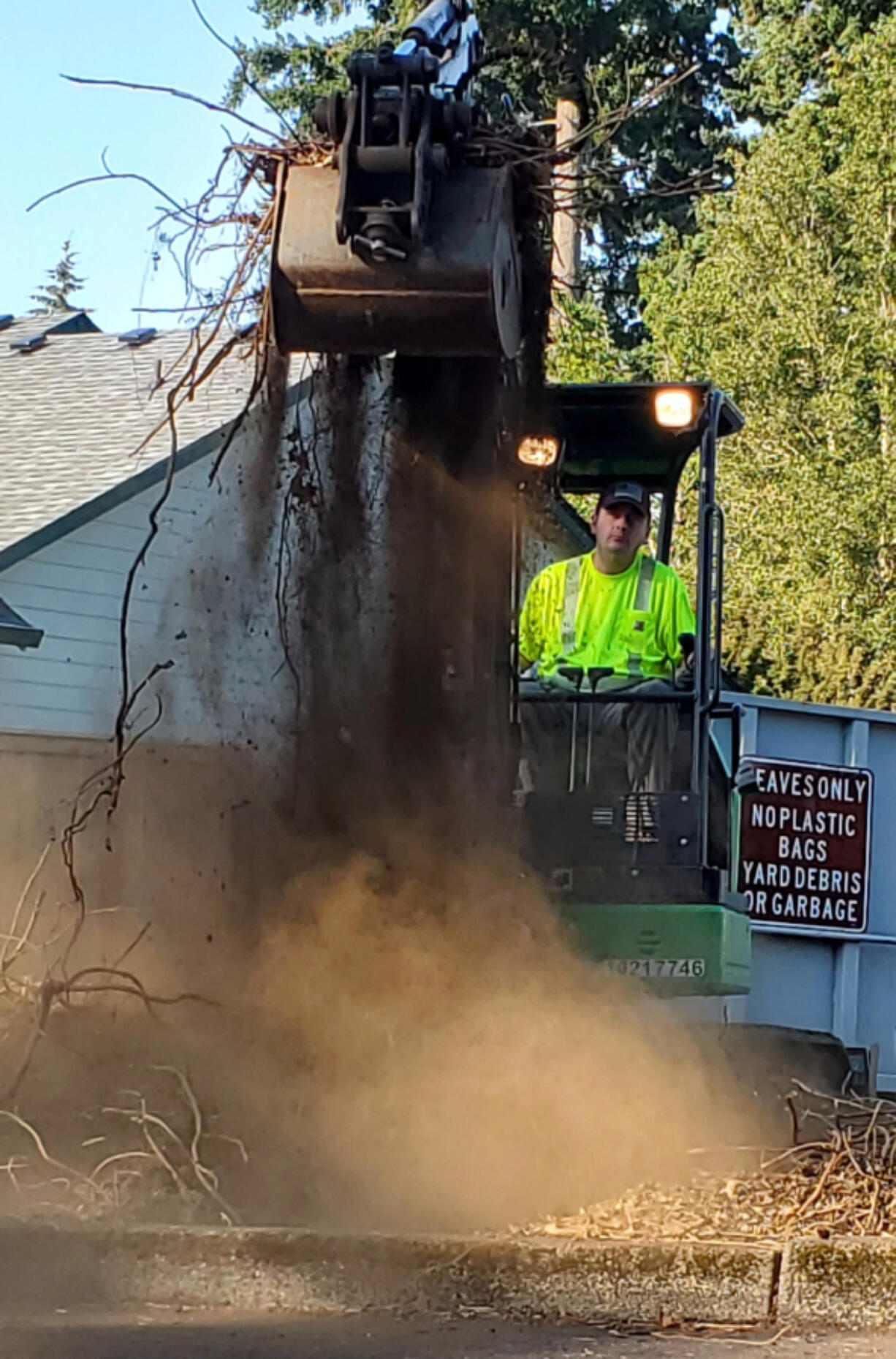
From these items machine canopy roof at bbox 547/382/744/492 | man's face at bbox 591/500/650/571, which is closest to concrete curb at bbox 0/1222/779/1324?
man's face at bbox 591/500/650/571

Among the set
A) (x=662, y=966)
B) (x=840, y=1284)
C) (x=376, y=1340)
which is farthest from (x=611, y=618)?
(x=376, y=1340)

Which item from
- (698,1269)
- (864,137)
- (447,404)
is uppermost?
(864,137)

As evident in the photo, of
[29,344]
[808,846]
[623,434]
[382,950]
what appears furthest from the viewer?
[29,344]

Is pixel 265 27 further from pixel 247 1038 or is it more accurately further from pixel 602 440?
pixel 247 1038

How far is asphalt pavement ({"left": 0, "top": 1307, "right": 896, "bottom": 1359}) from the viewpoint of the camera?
448cm

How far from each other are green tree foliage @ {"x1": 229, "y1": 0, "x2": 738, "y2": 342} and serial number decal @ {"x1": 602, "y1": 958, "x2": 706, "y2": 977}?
15.8 metres

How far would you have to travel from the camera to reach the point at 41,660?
14336 millimetres

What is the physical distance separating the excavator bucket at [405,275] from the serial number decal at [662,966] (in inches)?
79.5

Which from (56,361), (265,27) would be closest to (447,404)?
(56,361)

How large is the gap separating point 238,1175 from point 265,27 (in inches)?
917

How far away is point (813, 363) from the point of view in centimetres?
2234

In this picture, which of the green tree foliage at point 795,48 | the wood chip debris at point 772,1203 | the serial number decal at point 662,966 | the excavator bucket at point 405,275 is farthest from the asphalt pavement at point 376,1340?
the green tree foliage at point 795,48

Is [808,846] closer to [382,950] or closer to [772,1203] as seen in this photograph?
[382,950]

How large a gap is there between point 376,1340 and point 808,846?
7488 millimetres
